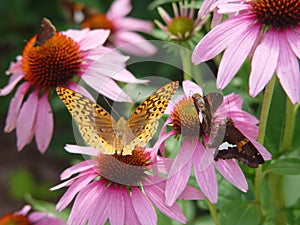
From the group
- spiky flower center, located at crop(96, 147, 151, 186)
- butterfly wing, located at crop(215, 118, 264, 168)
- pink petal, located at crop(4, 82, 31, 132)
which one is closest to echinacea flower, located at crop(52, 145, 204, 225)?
spiky flower center, located at crop(96, 147, 151, 186)

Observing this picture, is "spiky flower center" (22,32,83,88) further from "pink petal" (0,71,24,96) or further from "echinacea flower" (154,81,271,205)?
"echinacea flower" (154,81,271,205)

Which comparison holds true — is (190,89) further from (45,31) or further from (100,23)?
(100,23)

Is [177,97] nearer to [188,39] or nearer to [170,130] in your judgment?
[170,130]

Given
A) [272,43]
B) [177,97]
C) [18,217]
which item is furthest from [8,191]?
[272,43]

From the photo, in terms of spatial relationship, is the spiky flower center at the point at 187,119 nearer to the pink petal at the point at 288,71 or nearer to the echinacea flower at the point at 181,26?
the pink petal at the point at 288,71

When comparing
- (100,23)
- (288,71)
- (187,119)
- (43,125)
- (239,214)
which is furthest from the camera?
(100,23)

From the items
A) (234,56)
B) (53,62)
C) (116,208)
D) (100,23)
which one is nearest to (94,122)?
(116,208)
